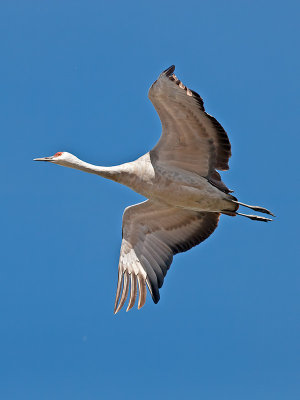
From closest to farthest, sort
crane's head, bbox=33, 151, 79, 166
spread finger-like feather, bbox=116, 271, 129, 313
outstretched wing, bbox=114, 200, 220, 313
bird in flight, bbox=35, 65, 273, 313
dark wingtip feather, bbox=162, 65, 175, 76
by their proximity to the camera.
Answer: dark wingtip feather, bbox=162, 65, 175, 76, bird in flight, bbox=35, 65, 273, 313, crane's head, bbox=33, 151, 79, 166, spread finger-like feather, bbox=116, 271, 129, 313, outstretched wing, bbox=114, 200, 220, 313

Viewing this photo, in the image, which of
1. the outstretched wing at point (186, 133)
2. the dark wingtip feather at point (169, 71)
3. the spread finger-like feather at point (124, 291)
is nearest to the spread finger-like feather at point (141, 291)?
the spread finger-like feather at point (124, 291)

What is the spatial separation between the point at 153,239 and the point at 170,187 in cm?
173

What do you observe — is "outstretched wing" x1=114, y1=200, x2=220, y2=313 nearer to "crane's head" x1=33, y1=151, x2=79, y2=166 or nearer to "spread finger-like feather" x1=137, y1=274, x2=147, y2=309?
"spread finger-like feather" x1=137, y1=274, x2=147, y2=309

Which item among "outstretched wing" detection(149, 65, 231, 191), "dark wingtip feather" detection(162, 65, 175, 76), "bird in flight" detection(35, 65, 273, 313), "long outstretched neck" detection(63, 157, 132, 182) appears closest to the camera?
"dark wingtip feather" detection(162, 65, 175, 76)

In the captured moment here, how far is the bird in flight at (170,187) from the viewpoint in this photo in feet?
45.4

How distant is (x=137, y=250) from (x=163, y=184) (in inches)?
74.9

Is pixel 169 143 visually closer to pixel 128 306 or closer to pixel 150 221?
pixel 150 221

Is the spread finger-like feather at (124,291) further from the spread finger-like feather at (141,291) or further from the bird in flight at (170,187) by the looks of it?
the spread finger-like feather at (141,291)

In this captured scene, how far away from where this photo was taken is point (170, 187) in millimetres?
14500

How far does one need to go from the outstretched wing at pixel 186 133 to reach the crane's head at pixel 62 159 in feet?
5.04

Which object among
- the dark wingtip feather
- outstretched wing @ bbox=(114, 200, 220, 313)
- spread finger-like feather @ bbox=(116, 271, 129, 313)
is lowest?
spread finger-like feather @ bbox=(116, 271, 129, 313)

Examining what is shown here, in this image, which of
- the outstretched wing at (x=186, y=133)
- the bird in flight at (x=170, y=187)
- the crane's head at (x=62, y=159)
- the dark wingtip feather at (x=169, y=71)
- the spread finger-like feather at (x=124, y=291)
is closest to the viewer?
the dark wingtip feather at (x=169, y=71)

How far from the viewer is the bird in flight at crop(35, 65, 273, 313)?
13836 millimetres

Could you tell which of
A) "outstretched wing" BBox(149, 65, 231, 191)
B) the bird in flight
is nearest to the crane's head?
the bird in flight
